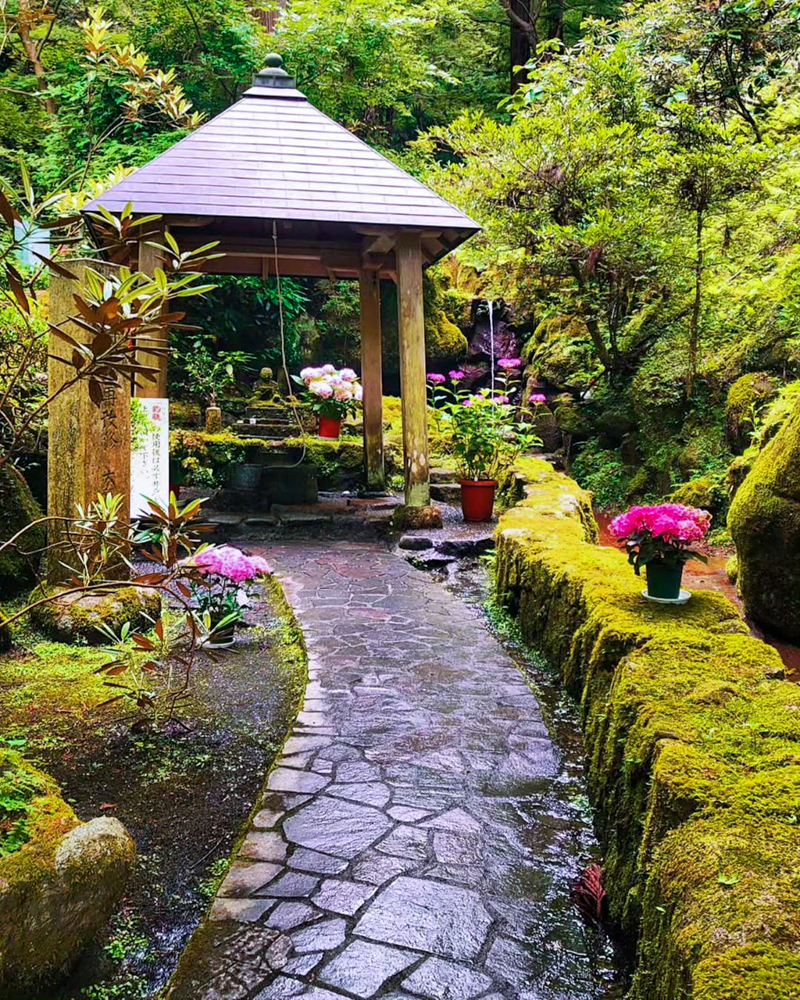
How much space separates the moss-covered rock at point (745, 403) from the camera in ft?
26.7

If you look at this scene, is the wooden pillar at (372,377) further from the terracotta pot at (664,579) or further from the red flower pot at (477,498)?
the terracotta pot at (664,579)

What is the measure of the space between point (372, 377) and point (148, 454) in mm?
4937

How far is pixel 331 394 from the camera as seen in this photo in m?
9.88

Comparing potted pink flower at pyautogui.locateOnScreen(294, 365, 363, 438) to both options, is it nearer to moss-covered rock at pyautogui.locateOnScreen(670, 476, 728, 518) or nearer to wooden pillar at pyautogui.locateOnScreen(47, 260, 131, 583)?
moss-covered rock at pyautogui.locateOnScreen(670, 476, 728, 518)

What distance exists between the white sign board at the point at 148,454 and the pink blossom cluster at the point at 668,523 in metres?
3.54

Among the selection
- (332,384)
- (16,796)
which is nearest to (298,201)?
(332,384)

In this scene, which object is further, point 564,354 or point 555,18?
point 555,18

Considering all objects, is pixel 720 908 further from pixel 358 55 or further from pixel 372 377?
pixel 358 55

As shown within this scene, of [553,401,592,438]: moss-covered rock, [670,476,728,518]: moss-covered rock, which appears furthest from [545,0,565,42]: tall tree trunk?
[670,476,728,518]: moss-covered rock

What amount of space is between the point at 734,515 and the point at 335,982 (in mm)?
4496

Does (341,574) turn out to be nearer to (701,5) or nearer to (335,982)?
(335,982)

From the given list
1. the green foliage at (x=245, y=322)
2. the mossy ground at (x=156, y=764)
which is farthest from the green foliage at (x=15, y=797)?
the green foliage at (x=245, y=322)

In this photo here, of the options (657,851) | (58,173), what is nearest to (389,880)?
(657,851)

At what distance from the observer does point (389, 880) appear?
2.34 m
